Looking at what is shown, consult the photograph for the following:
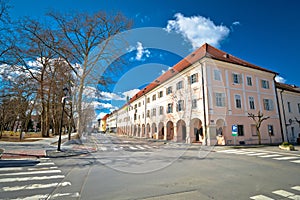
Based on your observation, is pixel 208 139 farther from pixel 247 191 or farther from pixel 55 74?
pixel 55 74

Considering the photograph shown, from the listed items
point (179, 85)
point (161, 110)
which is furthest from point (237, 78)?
point (161, 110)

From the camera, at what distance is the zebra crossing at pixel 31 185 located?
404 centimetres

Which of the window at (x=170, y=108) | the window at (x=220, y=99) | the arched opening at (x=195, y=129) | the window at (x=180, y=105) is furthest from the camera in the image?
the window at (x=170, y=108)

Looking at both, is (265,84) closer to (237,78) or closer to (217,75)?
(237,78)

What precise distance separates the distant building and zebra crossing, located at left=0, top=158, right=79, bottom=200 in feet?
53.0

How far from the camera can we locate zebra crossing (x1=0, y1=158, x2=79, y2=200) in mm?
4035

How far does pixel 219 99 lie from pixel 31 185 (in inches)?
761

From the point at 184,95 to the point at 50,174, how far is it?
17421 mm

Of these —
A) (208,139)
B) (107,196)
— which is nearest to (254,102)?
(208,139)

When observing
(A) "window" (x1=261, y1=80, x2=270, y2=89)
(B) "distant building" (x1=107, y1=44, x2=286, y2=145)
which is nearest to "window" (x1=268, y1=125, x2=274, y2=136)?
(B) "distant building" (x1=107, y1=44, x2=286, y2=145)

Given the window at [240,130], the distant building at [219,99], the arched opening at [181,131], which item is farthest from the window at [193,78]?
the window at [240,130]

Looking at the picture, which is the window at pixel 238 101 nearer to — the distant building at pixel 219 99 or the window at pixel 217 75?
the distant building at pixel 219 99

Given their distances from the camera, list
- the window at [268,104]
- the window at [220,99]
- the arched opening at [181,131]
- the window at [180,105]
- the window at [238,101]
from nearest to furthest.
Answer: the window at [220,99] < the window at [238,101] < the window at [180,105] < the window at [268,104] < the arched opening at [181,131]

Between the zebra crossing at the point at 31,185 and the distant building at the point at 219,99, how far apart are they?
16.2 m
